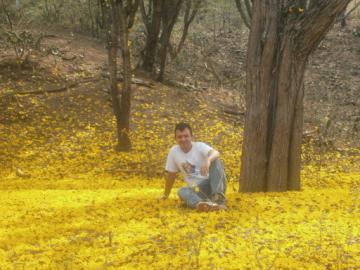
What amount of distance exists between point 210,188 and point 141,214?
817mm

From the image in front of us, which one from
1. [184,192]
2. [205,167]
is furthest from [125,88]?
[205,167]

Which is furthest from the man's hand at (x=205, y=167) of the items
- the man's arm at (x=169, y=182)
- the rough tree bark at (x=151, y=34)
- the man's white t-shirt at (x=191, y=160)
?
the rough tree bark at (x=151, y=34)

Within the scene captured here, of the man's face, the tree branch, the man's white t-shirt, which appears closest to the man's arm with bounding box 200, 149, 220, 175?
the man's white t-shirt

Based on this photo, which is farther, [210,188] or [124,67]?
[124,67]

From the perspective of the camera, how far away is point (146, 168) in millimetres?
9039

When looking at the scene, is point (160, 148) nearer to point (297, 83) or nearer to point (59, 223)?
point (297, 83)

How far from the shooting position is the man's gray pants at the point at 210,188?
5.43 meters

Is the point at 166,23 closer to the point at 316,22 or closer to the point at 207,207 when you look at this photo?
the point at 316,22

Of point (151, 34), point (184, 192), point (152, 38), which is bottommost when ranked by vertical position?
point (184, 192)

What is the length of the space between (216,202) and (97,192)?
219 cm

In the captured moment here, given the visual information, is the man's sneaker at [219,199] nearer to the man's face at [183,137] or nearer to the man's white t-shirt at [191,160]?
the man's white t-shirt at [191,160]

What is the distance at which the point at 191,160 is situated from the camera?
219 inches

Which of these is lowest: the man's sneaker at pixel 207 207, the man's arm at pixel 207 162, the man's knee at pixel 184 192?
the man's sneaker at pixel 207 207

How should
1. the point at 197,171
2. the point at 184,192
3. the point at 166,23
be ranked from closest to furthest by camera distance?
the point at 184,192, the point at 197,171, the point at 166,23
